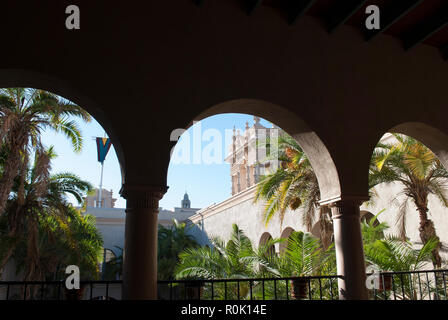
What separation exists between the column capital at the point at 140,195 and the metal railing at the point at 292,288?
791 mm

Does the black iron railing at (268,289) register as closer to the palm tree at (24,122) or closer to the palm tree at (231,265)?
the palm tree at (231,265)

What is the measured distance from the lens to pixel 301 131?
5277 millimetres

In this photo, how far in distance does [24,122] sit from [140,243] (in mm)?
5840

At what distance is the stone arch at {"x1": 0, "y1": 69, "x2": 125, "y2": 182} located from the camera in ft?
13.2

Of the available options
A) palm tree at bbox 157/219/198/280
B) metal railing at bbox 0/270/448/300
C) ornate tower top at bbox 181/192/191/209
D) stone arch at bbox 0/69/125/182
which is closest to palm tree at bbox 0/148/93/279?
metal railing at bbox 0/270/448/300

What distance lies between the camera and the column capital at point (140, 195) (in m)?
4.09

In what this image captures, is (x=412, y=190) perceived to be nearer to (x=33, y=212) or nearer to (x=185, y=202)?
(x=33, y=212)

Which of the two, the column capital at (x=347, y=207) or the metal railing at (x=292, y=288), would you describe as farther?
the column capital at (x=347, y=207)

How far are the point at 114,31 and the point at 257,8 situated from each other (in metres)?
1.96

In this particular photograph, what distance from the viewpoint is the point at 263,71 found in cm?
499

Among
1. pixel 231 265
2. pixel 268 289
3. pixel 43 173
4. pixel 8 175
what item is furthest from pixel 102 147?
pixel 268 289

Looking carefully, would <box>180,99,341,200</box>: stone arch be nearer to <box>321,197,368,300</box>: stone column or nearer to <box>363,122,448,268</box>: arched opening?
<box>321,197,368,300</box>: stone column

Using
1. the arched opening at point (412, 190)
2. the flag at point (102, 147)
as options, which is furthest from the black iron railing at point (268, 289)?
the flag at point (102, 147)
